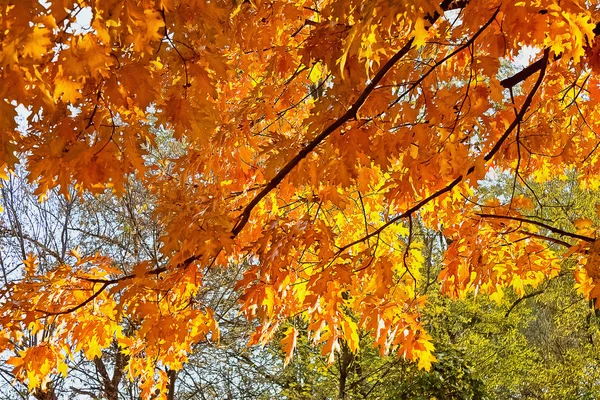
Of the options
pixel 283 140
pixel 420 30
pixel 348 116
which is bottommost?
A: pixel 420 30

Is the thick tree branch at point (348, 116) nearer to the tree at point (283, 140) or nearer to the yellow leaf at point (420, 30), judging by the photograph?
the tree at point (283, 140)

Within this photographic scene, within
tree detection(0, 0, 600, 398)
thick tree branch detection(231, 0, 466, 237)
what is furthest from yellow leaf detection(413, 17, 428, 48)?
thick tree branch detection(231, 0, 466, 237)

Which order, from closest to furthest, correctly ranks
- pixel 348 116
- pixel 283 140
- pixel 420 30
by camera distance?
pixel 420 30, pixel 348 116, pixel 283 140

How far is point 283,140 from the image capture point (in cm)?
283

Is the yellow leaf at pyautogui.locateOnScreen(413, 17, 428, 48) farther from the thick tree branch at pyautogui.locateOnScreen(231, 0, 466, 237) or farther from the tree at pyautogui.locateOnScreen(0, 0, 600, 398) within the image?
the thick tree branch at pyautogui.locateOnScreen(231, 0, 466, 237)

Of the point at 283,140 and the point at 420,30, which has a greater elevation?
the point at 283,140

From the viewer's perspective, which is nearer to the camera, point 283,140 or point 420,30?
point 420,30

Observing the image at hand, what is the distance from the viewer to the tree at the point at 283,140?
5.67ft

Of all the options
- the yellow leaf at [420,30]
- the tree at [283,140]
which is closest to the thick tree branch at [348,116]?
the tree at [283,140]

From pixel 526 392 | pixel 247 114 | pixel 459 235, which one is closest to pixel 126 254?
pixel 247 114

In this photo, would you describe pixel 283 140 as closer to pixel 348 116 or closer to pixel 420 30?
pixel 348 116

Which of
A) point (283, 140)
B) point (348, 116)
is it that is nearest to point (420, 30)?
point (348, 116)

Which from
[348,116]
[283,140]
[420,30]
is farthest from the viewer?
[283,140]

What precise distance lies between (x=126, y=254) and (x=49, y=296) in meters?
3.71
